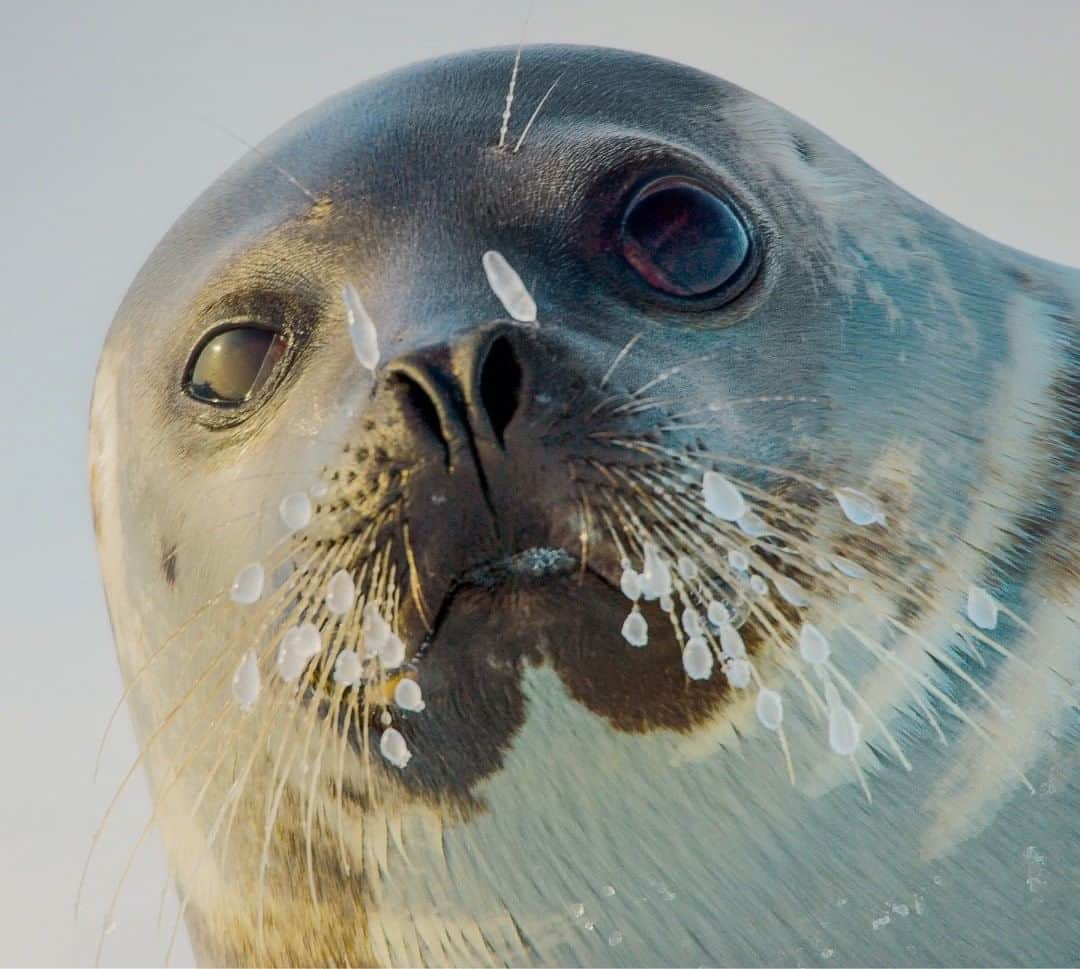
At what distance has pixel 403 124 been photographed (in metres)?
3.49

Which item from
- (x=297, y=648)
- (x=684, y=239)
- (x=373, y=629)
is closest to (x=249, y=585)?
(x=297, y=648)

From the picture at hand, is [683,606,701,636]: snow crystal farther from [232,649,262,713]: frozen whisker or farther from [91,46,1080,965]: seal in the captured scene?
[232,649,262,713]: frozen whisker

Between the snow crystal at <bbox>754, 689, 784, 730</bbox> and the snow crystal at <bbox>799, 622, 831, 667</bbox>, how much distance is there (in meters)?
0.09

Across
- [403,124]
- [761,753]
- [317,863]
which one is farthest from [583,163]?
[317,863]

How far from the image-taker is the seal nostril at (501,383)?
266 centimetres

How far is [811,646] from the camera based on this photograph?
3.00 metres

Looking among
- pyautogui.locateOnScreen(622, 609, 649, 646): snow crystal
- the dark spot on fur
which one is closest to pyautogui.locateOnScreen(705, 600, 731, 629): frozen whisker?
pyautogui.locateOnScreen(622, 609, 649, 646): snow crystal

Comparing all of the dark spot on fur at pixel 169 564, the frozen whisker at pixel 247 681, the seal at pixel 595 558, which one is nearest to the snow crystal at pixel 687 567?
the seal at pixel 595 558

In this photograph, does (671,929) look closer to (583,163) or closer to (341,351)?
(341,351)

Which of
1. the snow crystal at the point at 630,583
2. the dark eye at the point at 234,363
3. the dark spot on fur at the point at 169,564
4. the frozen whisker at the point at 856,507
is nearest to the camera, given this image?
the snow crystal at the point at 630,583

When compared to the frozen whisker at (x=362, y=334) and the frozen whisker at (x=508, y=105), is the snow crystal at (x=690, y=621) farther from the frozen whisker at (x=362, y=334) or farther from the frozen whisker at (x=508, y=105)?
the frozen whisker at (x=508, y=105)

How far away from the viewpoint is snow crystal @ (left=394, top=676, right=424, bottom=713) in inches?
112

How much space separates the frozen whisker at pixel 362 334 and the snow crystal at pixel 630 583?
572 millimetres

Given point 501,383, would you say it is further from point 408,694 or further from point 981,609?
point 981,609
